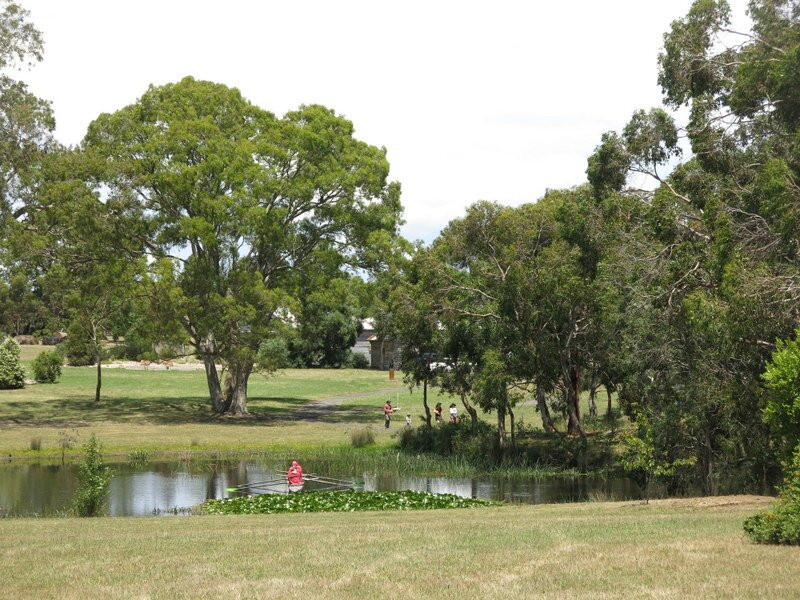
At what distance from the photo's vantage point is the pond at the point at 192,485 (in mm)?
26922

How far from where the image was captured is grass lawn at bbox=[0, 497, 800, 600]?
11.4 metres

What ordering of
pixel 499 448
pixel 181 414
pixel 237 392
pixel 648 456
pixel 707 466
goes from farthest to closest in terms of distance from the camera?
pixel 181 414, pixel 237 392, pixel 499 448, pixel 707 466, pixel 648 456

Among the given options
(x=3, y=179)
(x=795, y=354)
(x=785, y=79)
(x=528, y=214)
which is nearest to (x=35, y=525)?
(x=795, y=354)

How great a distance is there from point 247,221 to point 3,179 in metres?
12.4

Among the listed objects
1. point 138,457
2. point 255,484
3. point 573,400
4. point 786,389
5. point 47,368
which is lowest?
point 255,484

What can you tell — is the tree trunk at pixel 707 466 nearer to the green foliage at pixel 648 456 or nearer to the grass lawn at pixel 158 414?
the green foliage at pixel 648 456

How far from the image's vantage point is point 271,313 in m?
50.8

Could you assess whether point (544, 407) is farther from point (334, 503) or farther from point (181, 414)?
point (181, 414)

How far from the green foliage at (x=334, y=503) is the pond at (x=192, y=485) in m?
1.73

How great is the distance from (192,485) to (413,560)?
63.2 ft

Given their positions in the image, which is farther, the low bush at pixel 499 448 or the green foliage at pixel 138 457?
the green foliage at pixel 138 457

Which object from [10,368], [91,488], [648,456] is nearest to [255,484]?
[91,488]

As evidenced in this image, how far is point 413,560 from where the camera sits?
13.2 m

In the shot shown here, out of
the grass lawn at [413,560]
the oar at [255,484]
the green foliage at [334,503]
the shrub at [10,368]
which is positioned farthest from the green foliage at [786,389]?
the shrub at [10,368]
